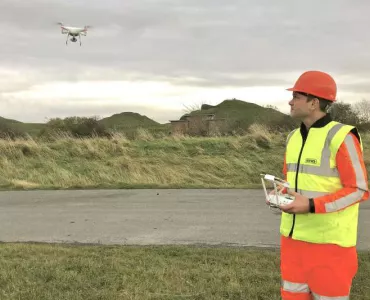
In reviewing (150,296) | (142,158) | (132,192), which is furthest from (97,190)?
(150,296)

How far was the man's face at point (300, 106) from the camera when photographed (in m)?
2.90

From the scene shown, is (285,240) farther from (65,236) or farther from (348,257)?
(65,236)

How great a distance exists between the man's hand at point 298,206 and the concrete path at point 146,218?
12.0 ft

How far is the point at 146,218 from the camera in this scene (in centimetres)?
836

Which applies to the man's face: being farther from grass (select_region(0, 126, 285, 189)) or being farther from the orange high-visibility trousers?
grass (select_region(0, 126, 285, 189))

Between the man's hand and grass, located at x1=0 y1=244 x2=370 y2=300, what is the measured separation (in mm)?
1763

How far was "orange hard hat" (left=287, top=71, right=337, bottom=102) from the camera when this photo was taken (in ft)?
9.39

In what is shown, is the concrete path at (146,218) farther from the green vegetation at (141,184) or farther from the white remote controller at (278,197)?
the white remote controller at (278,197)

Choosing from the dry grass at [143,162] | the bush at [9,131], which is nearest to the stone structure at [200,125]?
the dry grass at [143,162]

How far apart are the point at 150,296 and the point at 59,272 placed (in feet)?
3.97

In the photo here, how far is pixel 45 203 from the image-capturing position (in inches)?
410

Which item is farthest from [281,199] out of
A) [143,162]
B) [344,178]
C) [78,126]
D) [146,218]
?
[78,126]

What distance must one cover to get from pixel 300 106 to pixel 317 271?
1.04 metres

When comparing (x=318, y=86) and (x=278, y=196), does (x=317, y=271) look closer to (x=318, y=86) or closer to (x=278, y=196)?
(x=278, y=196)
